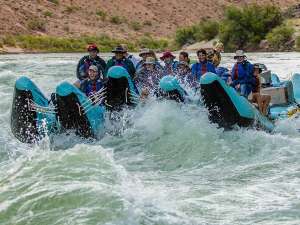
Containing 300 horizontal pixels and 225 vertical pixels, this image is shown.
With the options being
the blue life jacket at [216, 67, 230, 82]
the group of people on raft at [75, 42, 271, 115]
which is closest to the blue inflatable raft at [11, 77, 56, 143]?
the group of people on raft at [75, 42, 271, 115]

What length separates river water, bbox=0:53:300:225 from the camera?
602cm

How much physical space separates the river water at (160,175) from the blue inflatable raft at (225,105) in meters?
0.19

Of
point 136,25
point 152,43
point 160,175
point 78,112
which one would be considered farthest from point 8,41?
point 160,175

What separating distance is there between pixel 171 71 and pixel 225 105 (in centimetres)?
203

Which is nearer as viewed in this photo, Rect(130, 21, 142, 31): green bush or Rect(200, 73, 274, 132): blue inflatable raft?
Rect(200, 73, 274, 132): blue inflatable raft

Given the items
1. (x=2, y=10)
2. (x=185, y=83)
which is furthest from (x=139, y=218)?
(x=2, y=10)

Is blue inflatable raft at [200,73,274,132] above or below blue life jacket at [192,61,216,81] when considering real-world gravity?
below

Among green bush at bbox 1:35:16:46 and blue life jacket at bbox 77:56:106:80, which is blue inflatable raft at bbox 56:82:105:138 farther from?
green bush at bbox 1:35:16:46

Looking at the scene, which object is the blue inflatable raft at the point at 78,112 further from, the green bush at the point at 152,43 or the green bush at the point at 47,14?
the green bush at the point at 47,14

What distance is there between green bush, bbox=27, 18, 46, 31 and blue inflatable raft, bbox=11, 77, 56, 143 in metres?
43.8

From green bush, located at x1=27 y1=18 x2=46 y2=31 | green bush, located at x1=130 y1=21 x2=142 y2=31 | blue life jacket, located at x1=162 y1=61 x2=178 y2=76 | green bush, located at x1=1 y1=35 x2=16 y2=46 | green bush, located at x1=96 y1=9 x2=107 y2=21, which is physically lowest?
blue life jacket, located at x1=162 y1=61 x2=178 y2=76

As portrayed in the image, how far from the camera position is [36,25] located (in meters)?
52.5

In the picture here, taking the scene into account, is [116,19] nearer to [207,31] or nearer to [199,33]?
[199,33]

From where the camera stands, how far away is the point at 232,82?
10.8 meters
